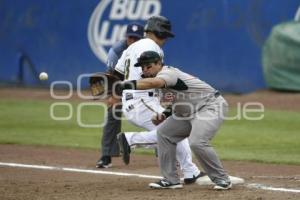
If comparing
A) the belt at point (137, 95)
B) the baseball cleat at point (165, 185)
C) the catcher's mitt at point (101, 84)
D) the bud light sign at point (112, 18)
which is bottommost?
the baseball cleat at point (165, 185)

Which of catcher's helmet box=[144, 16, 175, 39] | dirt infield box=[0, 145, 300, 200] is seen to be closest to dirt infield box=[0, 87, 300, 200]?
dirt infield box=[0, 145, 300, 200]

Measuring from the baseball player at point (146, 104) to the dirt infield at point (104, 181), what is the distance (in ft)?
0.99

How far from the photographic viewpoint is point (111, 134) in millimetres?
10469

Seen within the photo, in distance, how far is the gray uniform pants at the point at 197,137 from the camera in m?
8.05

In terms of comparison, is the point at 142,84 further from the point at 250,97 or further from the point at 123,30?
the point at 123,30

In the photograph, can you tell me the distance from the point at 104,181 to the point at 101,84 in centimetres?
122

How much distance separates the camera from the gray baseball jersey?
809 centimetres

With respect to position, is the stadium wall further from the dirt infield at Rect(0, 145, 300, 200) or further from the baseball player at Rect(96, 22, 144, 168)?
the baseball player at Rect(96, 22, 144, 168)

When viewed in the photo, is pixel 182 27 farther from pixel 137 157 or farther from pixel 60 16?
pixel 137 157

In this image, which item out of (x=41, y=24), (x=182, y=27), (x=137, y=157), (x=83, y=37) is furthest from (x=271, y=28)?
(x=137, y=157)

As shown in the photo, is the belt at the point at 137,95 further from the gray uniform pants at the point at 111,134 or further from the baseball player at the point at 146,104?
the gray uniform pants at the point at 111,134

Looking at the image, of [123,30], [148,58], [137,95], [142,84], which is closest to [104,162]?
[137,95]

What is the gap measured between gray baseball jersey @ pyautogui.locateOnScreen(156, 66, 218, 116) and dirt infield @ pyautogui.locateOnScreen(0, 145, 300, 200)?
832 mm

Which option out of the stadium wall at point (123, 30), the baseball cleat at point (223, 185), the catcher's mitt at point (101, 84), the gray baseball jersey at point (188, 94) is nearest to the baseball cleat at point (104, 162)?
the catcher's mitt at point (101, 84)
